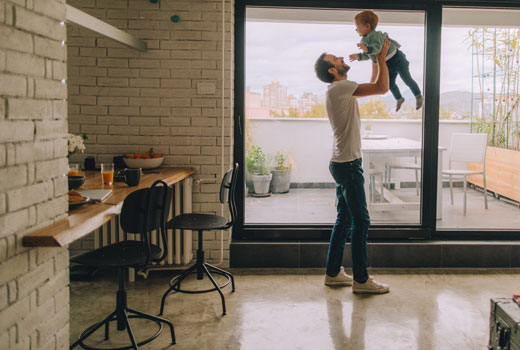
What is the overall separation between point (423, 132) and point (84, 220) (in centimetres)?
326

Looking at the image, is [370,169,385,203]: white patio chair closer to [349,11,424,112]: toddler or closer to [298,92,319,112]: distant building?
[298,92,319,112]: distant building

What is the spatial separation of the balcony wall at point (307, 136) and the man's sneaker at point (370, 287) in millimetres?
1147

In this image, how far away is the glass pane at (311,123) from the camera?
4426mm

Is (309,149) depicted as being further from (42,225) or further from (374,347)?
(42,225)

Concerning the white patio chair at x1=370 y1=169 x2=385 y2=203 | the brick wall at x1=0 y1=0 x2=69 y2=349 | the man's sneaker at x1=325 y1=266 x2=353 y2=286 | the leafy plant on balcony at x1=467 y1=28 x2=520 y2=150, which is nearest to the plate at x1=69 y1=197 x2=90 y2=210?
the brick wall at x1=0 y1=0 x2=69 y2=349

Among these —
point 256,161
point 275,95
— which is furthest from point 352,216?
point 275,95

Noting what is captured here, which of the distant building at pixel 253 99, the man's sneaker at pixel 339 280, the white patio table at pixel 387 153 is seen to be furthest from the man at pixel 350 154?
the white patio table at pixel 387 153

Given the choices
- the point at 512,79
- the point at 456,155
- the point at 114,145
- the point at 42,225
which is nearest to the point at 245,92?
the point at 114,145

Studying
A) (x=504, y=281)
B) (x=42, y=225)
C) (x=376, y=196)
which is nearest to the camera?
(x=42, y=225)

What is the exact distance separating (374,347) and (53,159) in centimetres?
198

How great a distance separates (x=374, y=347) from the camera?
2918mm

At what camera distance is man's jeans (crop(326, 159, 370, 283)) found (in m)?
3.66

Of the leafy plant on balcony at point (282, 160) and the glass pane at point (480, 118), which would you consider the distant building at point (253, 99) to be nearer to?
the leafy plant on balcony at point (282, 160)

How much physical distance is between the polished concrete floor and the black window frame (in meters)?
0.37
